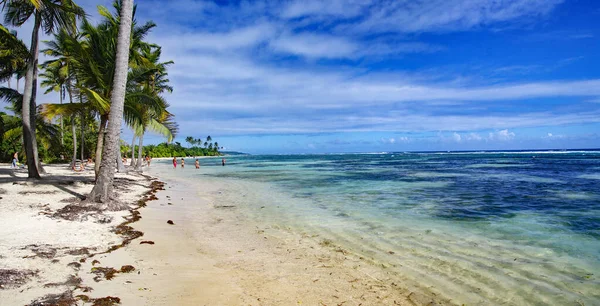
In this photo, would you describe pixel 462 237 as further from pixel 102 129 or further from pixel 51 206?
pixel 102 129

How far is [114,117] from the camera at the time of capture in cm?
917

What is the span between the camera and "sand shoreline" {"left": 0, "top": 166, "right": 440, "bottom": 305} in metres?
4.26

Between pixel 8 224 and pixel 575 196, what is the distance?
19.5 metres

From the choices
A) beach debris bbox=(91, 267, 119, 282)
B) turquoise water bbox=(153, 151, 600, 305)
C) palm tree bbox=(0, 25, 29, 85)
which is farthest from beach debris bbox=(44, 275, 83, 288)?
palm tree bbox=(0, 25, 29, 85)

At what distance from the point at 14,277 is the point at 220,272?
104 inches

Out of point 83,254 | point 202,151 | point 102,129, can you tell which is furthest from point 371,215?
point 202,151

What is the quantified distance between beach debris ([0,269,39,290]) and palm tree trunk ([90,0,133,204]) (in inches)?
194

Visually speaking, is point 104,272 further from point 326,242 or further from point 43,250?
point 326,242

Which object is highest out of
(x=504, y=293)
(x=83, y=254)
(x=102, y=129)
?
(x=102, y=129)

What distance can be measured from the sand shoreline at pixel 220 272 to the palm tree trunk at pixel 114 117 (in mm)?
1503

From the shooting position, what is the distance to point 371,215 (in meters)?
10.2

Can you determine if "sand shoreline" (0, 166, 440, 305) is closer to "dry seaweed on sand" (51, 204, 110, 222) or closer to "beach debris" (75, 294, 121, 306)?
"beach debris" (75, 294, 121, 306)

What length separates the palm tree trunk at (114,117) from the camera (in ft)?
30.1

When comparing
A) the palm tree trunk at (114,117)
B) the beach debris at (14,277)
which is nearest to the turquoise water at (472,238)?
the palm tree trunk at (114,117)
